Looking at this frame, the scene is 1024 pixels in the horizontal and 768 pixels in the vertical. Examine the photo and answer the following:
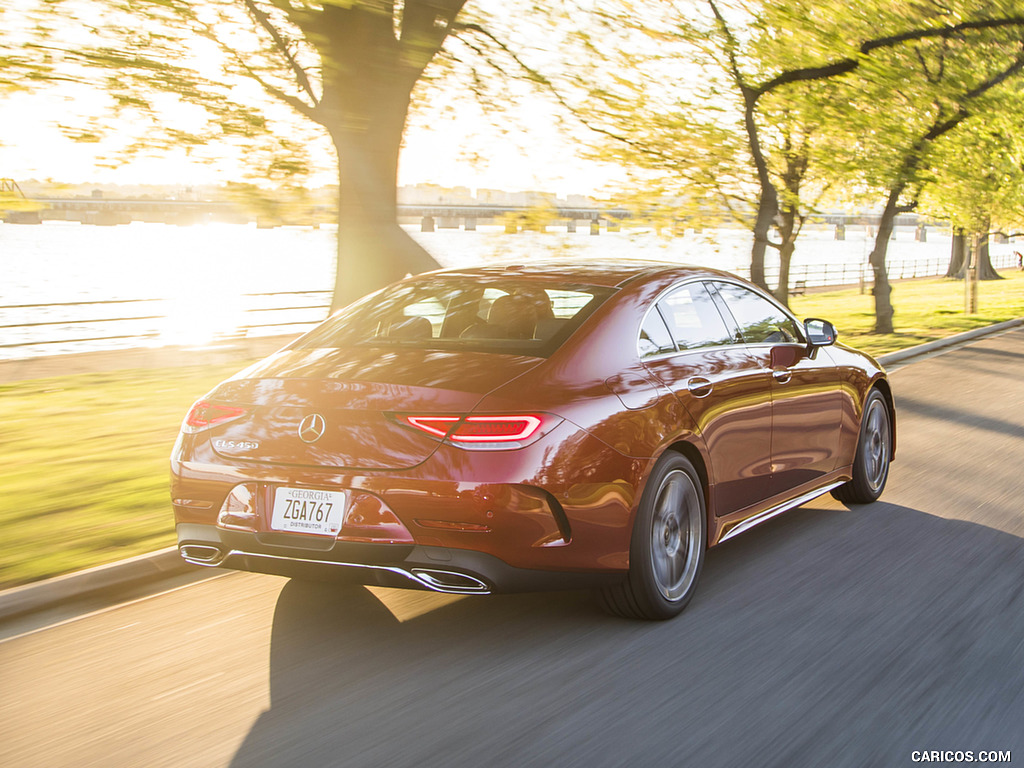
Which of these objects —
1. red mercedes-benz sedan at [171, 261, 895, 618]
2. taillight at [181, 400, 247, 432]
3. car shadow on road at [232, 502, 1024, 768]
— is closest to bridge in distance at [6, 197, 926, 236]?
red mercedes-benz sedan at [171, 261, 895, 618]

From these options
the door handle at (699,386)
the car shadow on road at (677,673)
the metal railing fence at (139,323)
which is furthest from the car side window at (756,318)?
the metal railing fence at (139,323)

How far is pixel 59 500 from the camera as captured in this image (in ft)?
23.9

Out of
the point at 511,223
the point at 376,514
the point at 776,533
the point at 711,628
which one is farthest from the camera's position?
the point at 511,223

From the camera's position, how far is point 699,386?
16.6ft

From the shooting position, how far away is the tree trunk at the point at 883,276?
22.4 metres

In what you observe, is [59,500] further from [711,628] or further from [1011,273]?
[1011,273]

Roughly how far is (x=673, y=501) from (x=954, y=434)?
19.6ft

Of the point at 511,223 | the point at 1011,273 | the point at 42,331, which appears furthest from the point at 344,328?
the point at 1011,273

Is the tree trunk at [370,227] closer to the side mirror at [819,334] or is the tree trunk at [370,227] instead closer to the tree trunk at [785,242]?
the side mirror at [819,334]

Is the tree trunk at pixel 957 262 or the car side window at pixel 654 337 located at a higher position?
the car side window at pixel 654 337

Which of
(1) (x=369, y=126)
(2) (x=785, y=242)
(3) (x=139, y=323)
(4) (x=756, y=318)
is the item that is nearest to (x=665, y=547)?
(4) (x=756, y=318)

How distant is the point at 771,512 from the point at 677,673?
6.16 ft

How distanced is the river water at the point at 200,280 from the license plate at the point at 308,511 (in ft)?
6.82

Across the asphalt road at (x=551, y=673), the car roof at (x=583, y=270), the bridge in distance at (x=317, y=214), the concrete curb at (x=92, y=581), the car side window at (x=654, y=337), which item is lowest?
the concrete curb at (x=92, y=581)
